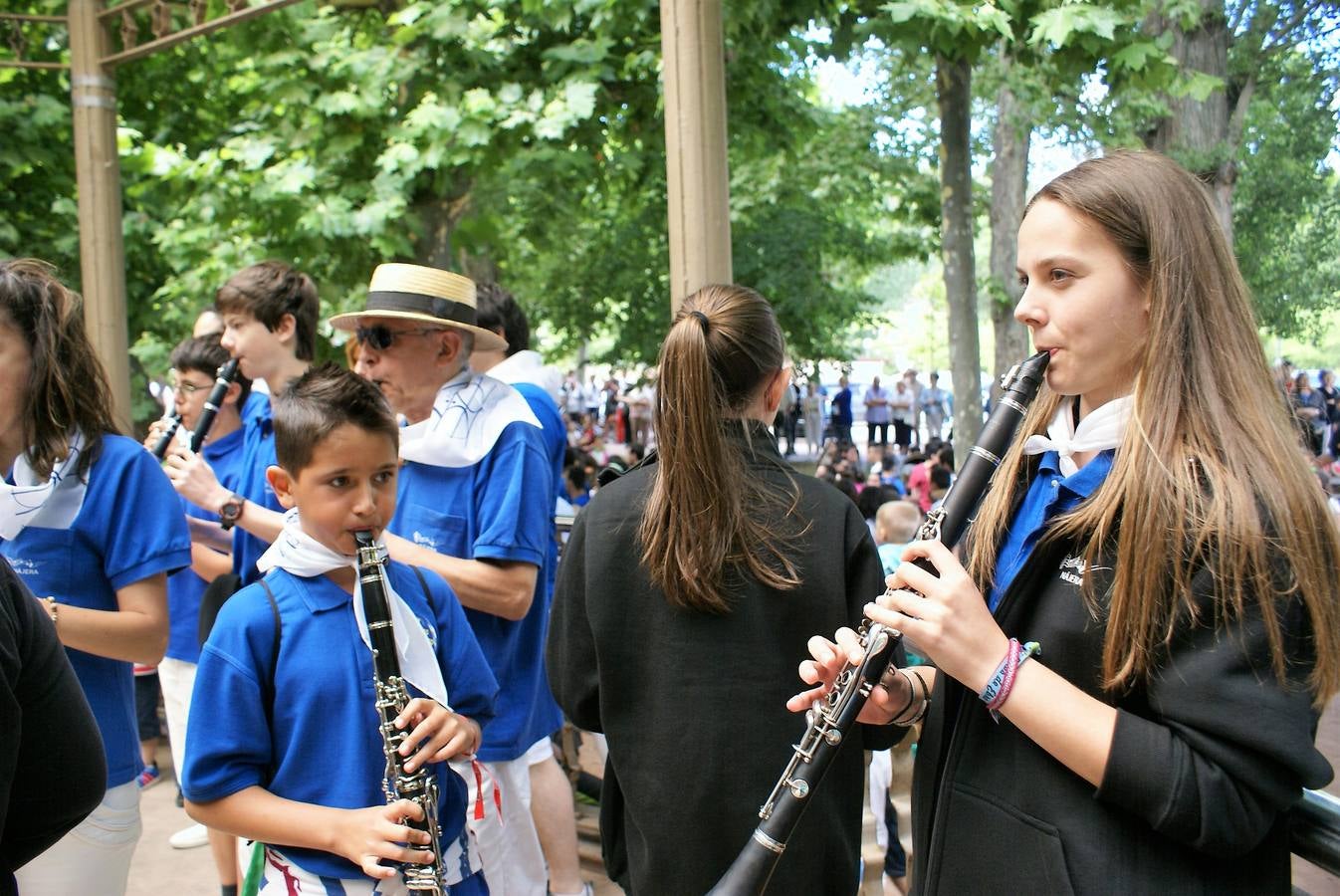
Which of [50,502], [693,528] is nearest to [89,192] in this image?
[50,502]

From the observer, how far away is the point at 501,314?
14.1ft

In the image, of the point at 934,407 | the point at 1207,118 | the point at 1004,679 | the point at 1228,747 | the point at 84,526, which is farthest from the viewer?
the point at 934,407

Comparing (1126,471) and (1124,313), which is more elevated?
(1124,313)

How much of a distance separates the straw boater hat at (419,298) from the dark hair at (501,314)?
2.69 feet

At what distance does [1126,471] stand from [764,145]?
7251 millimetres

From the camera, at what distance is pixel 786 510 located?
2.42 meters

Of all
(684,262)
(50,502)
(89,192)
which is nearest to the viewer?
(50,502)

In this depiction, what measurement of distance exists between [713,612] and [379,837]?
0.75 meters

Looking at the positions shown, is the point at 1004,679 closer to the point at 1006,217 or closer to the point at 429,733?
the point at 429,733

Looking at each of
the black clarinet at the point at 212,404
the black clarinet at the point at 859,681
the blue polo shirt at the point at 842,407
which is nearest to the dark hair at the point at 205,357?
the black clarinet at the point at 212,404

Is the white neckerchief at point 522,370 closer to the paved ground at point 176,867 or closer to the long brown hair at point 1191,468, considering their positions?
the paved ground at point 176,867

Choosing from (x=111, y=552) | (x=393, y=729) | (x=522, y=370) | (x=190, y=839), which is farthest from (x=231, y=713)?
(x=190, y=839)

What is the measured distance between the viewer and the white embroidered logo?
1587 mm

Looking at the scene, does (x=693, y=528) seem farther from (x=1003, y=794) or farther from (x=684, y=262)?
(x=684, y=262)
